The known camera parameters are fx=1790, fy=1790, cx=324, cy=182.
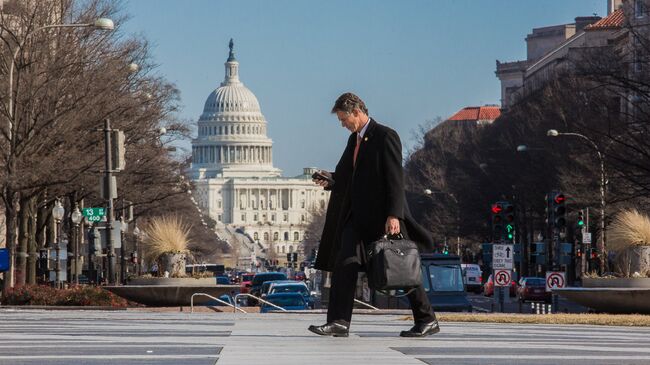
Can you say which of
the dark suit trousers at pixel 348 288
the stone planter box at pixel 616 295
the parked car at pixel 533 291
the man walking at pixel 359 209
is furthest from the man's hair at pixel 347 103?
the parked car at pixel 533 291

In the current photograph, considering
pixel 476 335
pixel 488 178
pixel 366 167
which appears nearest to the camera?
pixel 366 167

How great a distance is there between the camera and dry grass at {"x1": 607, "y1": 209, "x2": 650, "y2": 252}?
1125 inches

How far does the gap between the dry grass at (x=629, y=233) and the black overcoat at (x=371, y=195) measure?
1402 centimetres

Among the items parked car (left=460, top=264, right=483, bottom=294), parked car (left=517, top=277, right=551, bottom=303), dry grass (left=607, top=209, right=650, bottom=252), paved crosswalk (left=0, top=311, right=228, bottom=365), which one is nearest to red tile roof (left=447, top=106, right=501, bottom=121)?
parked car (left=460, top=264, right=483, bottom=294)

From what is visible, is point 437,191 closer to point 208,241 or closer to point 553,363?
point 208,241

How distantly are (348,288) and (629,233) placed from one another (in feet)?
47.1

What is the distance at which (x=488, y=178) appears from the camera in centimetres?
10269

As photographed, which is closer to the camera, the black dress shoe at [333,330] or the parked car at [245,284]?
the black dress shoe at [333,330]

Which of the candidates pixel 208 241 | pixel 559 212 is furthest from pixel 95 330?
pixel 208 241

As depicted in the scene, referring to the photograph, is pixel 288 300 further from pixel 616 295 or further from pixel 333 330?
pixel 333 330

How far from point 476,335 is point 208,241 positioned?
125791 millimetres

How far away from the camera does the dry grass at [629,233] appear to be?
28562 mm

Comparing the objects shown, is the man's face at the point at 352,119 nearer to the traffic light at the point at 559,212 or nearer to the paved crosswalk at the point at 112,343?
the paved crosswalk at the point at 112,343

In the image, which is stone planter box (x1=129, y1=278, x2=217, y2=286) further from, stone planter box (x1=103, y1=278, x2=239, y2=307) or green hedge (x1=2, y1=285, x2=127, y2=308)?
green hedge (x1=2, y1=285, x2=127, y2=308)
